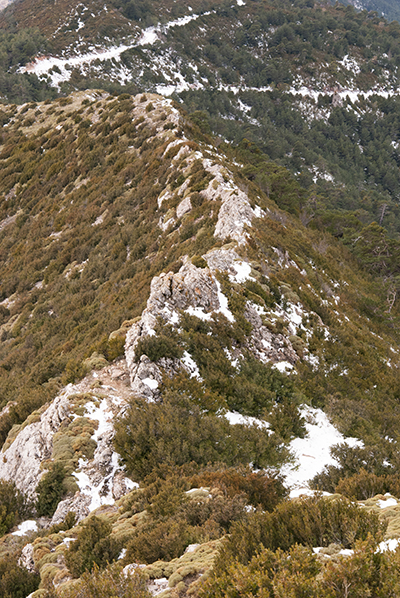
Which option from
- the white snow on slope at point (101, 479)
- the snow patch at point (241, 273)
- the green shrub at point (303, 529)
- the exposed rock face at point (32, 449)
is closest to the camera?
the green shrub at point (303, 529)

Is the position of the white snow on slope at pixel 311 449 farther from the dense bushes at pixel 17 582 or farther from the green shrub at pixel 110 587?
the dense bushes at pixel 17 582

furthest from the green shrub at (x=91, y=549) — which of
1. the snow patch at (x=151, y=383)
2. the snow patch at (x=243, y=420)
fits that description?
the snow patch at (x=243, y=420)

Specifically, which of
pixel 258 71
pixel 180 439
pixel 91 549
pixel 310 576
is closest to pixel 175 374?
pixel 180 439

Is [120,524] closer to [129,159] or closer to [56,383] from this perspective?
[56,383]

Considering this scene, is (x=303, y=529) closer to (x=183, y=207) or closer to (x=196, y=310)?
(x=196, y=310)

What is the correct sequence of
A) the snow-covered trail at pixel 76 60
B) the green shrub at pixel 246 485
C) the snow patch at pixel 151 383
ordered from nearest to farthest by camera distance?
the green shrub at pixel 246 485, the snow patch at pixel 151 383, the snow-covered trail at pixel 76 60

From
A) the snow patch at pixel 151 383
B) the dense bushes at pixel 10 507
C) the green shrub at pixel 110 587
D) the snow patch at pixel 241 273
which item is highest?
the green shrub at pixel 110 587

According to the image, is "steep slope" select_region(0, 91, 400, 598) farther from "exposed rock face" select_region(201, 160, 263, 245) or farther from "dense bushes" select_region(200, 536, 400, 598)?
"dense bushes" select_region(200, 536, 400, 598)

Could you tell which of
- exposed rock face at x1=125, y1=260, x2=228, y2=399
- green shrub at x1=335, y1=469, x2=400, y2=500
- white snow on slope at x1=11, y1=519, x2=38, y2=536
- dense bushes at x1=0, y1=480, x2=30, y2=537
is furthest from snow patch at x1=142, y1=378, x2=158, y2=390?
green shrub at x1=335, y1=469, x2=400, y2=500
